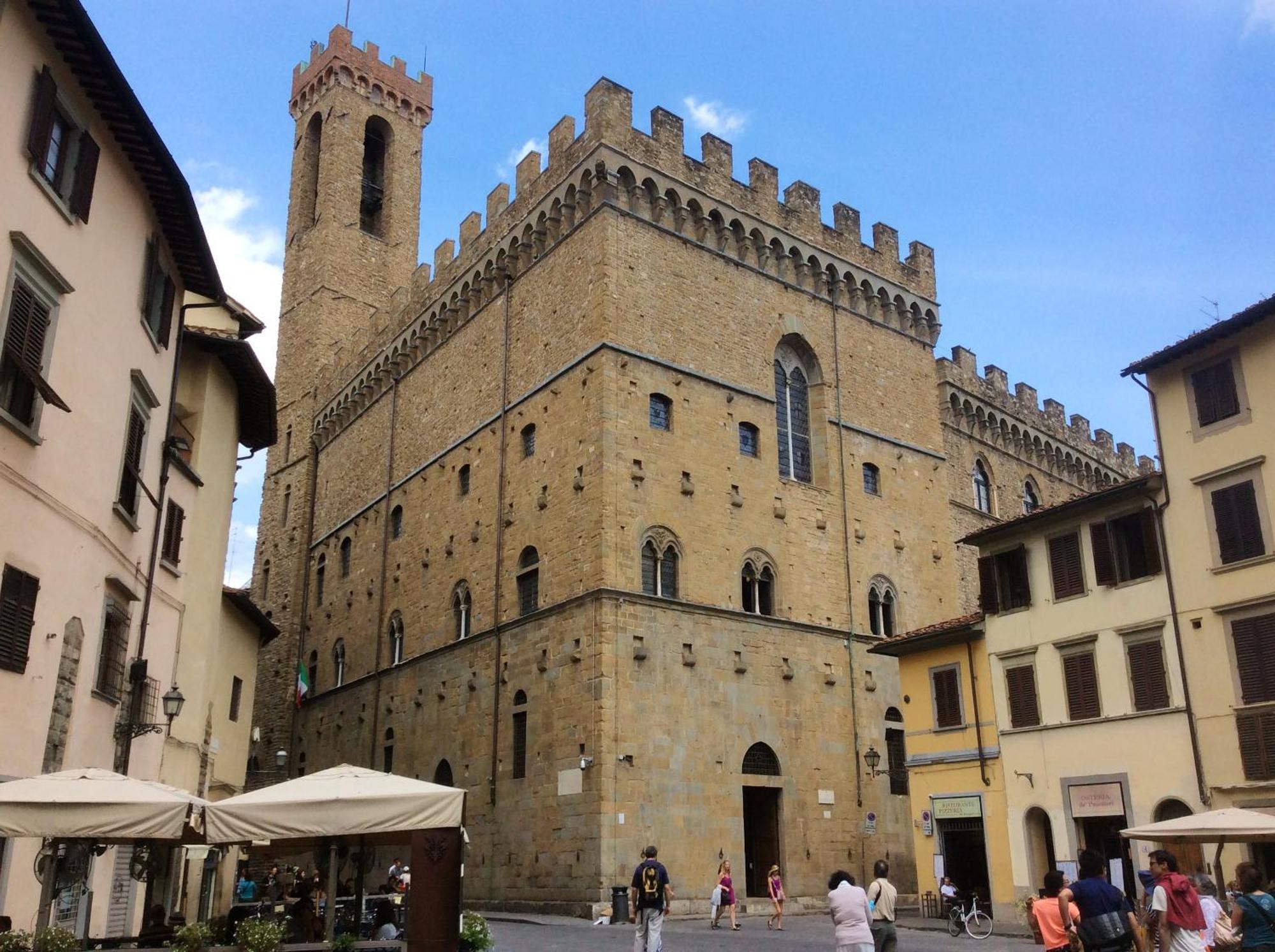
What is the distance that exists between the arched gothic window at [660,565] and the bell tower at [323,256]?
18.5 m

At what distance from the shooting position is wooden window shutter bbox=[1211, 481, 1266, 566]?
59.7 ft

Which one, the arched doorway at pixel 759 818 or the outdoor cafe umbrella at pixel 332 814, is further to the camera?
the arched doorway at pixel 759 818

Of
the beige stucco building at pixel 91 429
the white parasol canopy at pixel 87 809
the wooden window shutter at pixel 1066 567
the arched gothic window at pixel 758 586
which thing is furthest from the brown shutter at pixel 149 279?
the wooden window shutter at pixel 1066 567

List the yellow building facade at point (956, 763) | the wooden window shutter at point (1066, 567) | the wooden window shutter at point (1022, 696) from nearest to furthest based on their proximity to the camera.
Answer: the wooden window shutter at point (1066, 567), the wooden window shutter at point (1022, 696), the yellow building facade at point (956, 763)

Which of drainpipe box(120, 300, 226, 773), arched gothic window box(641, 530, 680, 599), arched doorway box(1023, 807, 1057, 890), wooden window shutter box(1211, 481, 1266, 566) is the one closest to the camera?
drainpipe box(120, 300, 226, 773)

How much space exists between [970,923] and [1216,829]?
768 centimetres

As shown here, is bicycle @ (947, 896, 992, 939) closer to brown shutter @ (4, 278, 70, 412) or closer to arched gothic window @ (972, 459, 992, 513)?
brown shutter @ (4, 278, 70, 412)

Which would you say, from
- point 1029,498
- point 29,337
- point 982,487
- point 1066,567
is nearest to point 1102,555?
point 1066,567

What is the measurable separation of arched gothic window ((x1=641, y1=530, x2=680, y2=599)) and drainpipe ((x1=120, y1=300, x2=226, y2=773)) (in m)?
10.2

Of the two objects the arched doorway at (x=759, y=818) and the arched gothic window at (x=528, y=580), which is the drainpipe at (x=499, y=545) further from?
the arched doorway at (x=759, y=818)

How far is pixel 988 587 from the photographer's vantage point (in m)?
22.2

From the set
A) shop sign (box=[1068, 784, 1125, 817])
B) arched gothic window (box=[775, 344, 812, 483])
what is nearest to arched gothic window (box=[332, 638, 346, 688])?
arched gothic window (box=[775, 344, 812, 483])

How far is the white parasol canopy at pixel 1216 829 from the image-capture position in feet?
40.7

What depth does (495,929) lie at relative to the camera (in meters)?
19.9
